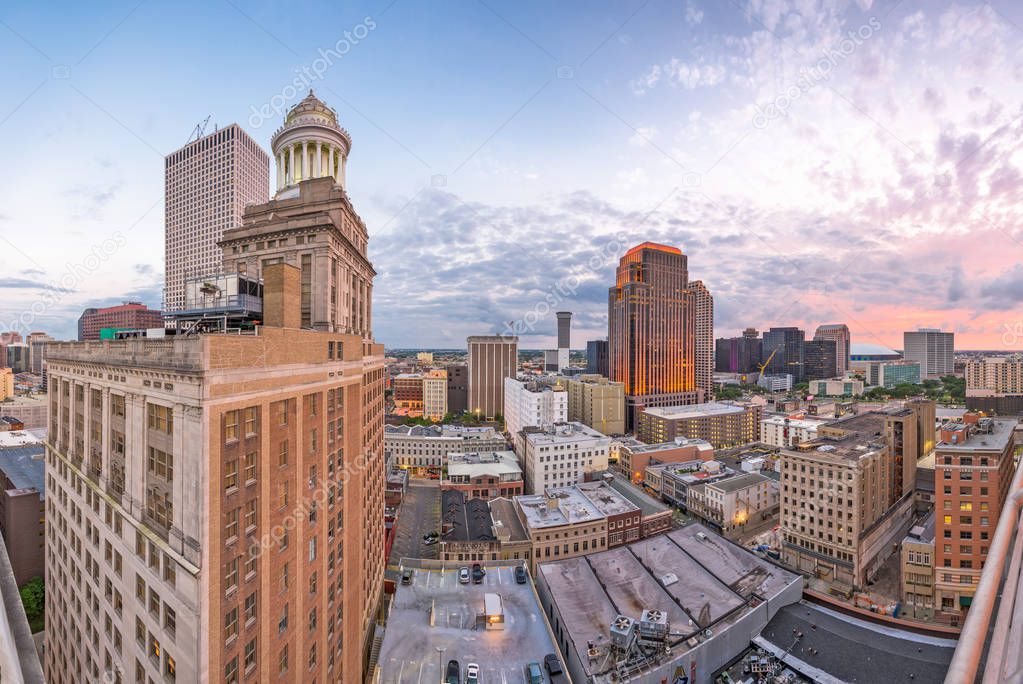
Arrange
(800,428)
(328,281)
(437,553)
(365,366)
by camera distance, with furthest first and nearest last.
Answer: (800,428)
(437,553)
(365,366)
(328,281)

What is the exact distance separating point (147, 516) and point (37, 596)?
163 ft

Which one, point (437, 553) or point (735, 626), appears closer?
point (735, 626)

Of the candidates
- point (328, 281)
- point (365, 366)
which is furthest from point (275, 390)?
point (365, 366)

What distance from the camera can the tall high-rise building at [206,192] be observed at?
69750 millimetres

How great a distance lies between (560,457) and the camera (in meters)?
77.0

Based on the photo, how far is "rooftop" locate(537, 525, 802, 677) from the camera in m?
34.0

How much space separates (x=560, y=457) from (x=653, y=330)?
3428 inches

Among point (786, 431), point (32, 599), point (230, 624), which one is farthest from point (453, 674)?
point (786, 431)

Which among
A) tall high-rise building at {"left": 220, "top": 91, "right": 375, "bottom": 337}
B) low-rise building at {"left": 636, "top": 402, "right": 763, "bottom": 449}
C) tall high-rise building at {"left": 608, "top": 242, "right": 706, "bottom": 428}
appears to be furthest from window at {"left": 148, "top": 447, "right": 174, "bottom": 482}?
tall high-rise building at {"left": 608, "top": 242, "right": 706, "bottom": 428}

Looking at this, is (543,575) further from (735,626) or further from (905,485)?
(905,485)

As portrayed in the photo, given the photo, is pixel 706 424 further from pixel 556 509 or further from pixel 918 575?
pixel 556 509

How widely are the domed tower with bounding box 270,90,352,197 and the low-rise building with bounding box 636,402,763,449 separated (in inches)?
3872

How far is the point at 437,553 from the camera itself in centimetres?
5222

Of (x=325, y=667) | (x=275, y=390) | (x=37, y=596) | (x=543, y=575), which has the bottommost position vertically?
(x=37, y=596)
